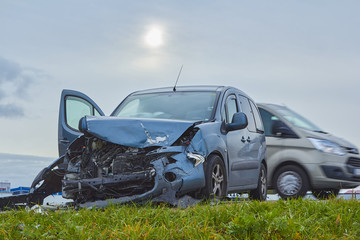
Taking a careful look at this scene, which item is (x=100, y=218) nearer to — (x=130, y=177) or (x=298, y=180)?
(x=130, y=177)

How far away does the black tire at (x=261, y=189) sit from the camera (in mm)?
9664

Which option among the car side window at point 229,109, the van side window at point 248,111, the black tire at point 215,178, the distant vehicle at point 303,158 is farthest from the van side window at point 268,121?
the black tire at point 215,178

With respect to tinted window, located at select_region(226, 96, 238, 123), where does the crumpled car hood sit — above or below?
below

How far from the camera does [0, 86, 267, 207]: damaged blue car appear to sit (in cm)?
650

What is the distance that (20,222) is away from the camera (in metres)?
5.53

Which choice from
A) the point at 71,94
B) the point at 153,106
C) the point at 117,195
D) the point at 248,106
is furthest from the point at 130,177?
the point at 248,106

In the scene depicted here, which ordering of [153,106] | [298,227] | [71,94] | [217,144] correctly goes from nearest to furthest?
[298,227], [217,144], [153,106], [71,94]

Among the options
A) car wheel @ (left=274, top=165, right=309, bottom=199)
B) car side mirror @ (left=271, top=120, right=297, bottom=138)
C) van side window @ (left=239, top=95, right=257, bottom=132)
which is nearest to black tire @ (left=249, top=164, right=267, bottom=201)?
van side window @ (left=239, top=95, right=257, bottom=132)

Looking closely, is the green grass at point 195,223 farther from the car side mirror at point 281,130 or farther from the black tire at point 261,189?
the car side mirror at point 281,130

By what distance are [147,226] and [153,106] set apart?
12.4 feet

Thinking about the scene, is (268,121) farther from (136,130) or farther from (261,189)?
(136,130)

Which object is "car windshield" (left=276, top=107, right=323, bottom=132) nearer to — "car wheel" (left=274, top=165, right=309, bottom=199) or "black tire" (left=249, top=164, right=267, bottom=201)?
"car wheel" (left=274, top=165, right=309, bottom=199)

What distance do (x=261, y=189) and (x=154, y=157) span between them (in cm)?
378

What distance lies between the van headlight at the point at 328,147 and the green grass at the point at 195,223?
497 centimetres
